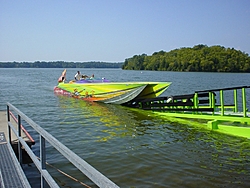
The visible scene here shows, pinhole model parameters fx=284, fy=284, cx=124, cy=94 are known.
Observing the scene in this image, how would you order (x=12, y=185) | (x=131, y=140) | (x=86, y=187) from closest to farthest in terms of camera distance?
(x=12, y=185) < (x=86, y=187) < (x=131, y=140)

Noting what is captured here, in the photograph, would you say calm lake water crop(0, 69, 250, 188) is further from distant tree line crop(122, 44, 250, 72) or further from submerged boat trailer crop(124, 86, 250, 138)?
distant tree line crop(122, 44, 250, 72)

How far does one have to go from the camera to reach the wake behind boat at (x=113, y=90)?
15.4m

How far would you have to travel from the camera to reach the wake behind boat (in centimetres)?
1537

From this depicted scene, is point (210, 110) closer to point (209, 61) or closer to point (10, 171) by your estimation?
point (10, 171)

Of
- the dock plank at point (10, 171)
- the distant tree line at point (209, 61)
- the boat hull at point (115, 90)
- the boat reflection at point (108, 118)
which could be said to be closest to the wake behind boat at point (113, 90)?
the boat hull at point (115, 90)

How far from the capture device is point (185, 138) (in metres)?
9.28

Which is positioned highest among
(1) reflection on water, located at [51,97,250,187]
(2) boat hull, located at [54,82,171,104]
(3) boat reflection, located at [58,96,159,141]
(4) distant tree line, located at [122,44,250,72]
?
(4) distant tree line, located at [122,44,250,72]

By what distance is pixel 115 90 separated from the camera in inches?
658

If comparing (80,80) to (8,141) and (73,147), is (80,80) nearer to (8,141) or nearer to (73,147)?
(73,147)

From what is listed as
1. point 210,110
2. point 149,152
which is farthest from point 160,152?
point 210,110

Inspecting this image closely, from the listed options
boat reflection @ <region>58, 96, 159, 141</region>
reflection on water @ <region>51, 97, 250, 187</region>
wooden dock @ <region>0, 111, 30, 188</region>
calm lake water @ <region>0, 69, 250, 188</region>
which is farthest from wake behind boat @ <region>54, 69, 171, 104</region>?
wooden dock @ <region>0, 111, 30, 188</region>

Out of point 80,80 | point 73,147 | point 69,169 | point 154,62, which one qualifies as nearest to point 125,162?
point 69,169

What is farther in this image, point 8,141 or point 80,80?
point 80,80

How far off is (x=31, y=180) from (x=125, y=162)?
227 centimetres
